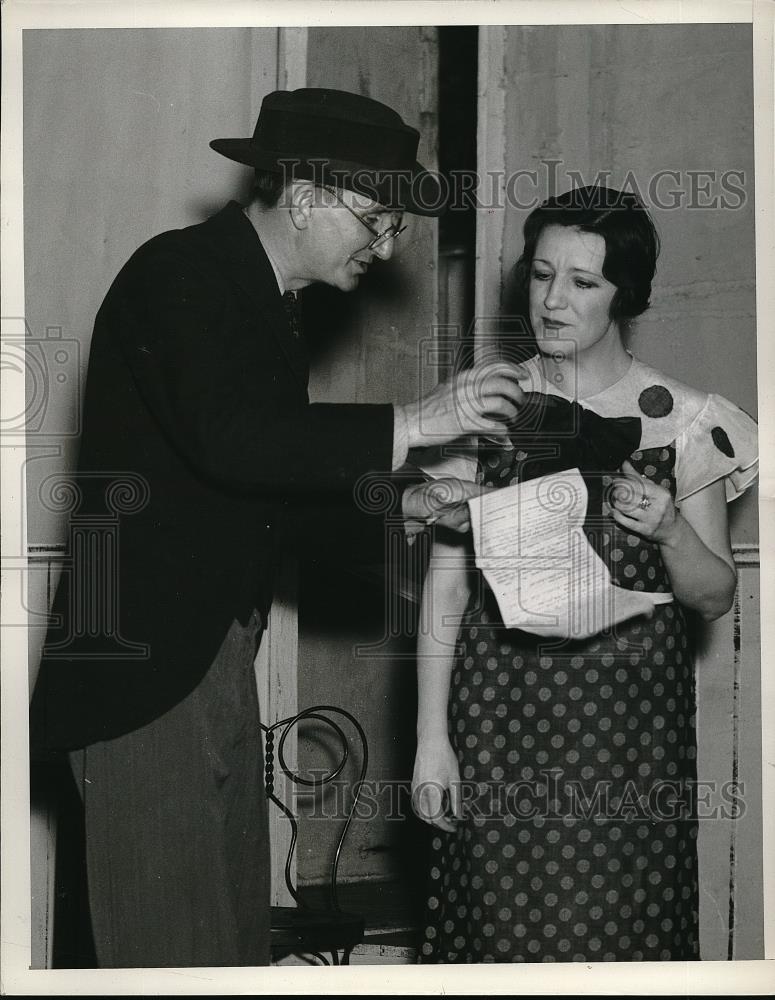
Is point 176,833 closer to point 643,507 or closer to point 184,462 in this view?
point 184,462

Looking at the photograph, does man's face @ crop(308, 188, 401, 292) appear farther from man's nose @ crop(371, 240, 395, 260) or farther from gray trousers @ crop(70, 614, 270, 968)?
gray trousers @ crop(70, 614, 270, 968)

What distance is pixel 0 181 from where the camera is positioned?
2311 mm

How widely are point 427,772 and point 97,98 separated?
1392mm

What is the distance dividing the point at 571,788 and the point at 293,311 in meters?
1.00

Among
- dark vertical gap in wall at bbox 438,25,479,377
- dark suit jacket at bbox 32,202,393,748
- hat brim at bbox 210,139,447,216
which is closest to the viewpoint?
dark suit jacket at bbox 32,202,393,748

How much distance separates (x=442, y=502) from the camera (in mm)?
2234

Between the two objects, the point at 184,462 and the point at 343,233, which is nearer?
the point at 184,462

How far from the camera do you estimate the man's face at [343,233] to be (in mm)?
2227

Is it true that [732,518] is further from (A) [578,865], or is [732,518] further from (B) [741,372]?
(A) [578,865]

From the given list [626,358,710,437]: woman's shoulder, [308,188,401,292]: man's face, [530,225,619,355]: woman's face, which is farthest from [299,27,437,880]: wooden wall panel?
[626,358,710,437]: woman's shoulder

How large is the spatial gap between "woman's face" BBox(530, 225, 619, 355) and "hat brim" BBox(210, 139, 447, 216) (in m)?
0.24

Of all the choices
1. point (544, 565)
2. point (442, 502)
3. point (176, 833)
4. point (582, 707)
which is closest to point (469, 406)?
point (442, 502)

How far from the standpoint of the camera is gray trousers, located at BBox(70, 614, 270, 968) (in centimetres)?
214

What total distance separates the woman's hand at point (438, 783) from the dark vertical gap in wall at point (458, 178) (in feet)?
2.25
